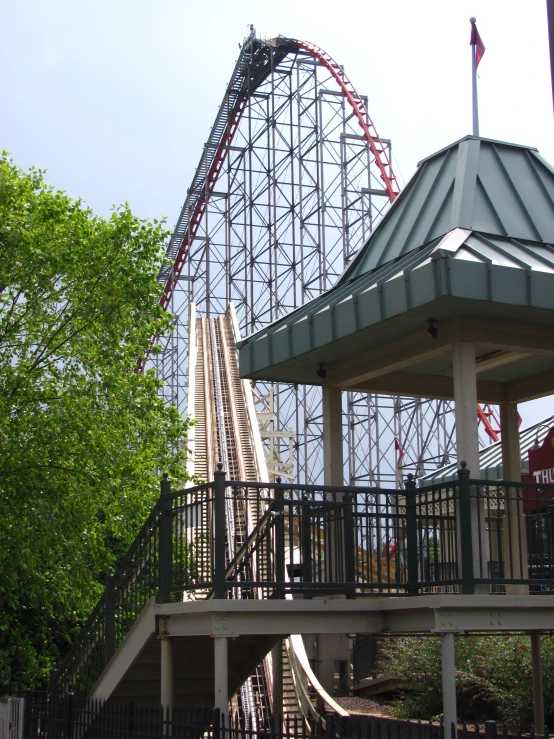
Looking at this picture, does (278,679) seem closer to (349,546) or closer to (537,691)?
(349,546)

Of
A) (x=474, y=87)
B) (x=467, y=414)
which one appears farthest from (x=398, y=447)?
(x=467, y=414)

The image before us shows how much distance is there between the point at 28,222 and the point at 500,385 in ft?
23.9

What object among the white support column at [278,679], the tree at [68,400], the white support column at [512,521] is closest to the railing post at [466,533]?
the white support column at [512,521]

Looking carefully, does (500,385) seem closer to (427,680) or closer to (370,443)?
(427,680)

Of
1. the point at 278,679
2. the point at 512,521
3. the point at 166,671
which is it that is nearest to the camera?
the point at 166,671

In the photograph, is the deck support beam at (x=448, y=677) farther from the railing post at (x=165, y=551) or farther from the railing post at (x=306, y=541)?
the railing post at (x=165, y=551)

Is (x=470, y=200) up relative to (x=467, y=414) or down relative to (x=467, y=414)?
up

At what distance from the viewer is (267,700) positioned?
1396 cm

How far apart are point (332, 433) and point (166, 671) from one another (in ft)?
10.2

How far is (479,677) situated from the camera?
15.7m

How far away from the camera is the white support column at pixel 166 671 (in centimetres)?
910

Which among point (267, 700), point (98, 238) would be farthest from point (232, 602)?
point (98, 238)

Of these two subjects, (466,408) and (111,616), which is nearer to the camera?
(466,408)

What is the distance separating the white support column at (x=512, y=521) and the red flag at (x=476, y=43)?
159 inches
